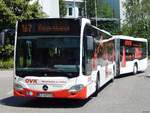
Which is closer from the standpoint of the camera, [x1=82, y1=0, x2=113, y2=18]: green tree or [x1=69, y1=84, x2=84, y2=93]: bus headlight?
[x1=69, y1=84, x2=84, y2=93]: bus headlight

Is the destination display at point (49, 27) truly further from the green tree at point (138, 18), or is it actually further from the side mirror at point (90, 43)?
the green tree at point (138, 18)

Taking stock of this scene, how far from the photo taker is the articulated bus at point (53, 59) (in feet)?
47.6

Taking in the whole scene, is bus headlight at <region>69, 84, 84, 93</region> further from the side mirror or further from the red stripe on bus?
the side mirror

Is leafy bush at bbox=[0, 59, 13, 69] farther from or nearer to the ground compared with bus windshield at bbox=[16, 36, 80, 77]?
nearer to the ground

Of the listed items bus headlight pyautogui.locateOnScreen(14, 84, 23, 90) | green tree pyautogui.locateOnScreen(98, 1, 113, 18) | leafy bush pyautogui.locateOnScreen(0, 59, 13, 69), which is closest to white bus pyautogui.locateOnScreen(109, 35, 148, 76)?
leafy bush pyautogui.locateOnScreen(0, 59, 13, 69)

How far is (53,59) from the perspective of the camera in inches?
582

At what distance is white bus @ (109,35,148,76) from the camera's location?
90.9 ft

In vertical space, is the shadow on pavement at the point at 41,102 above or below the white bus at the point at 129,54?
below

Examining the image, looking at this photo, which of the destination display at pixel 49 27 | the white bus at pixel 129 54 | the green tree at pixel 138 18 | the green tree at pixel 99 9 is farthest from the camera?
the green tree at pixel 99 9

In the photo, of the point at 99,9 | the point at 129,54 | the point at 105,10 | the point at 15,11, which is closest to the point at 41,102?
the point at 129,54

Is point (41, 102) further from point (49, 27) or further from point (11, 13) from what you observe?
point (11, 13)

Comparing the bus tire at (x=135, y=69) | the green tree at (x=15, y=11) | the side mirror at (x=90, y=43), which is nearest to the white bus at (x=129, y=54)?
the bus tire at (x=135, y=69)

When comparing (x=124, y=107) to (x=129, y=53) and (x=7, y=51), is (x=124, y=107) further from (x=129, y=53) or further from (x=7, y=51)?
(x=7, y=51)

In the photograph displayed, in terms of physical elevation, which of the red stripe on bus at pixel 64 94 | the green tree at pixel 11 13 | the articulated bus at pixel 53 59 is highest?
the green tree at pixel 11 13
